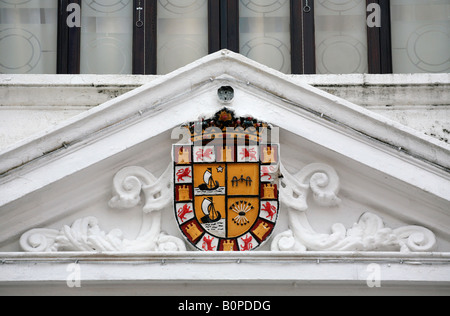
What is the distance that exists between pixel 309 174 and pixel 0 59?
12.1 feet

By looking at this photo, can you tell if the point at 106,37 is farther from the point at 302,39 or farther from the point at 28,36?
the point at 302,39

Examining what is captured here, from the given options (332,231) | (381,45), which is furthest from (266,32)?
(332,231)

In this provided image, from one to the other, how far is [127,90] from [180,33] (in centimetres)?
104

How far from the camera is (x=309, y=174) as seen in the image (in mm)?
9852

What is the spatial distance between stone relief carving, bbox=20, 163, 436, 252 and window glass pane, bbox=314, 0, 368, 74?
2134 mm

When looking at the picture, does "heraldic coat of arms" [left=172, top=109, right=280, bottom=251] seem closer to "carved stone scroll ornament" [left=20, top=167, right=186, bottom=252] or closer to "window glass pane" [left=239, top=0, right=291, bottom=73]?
"carved stone scroll ornament" [left=20, top=167, right=186, bottom=252]

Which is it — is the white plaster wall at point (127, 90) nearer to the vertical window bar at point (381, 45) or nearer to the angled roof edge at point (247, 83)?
the vertical window bar at point (381, 45)

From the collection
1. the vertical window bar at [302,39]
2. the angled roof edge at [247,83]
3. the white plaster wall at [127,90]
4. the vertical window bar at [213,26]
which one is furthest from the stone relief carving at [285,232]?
the vertical window bar at [213,26]

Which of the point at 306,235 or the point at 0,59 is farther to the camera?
the point at 0,59

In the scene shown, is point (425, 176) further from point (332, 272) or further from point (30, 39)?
point (30, 39)

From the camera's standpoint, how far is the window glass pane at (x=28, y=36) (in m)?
11.8

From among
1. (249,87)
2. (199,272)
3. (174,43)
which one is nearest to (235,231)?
(199,272)

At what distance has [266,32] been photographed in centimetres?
1181

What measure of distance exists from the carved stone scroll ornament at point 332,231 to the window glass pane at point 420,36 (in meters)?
2.41
